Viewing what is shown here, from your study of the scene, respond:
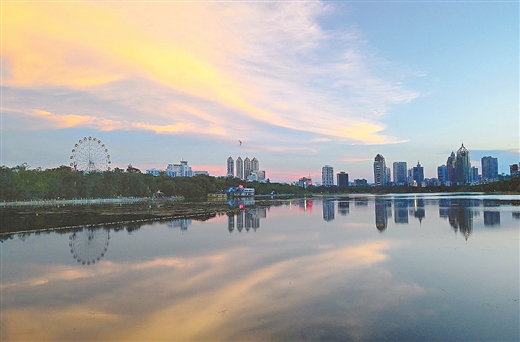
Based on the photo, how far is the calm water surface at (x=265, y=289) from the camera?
28.8ft

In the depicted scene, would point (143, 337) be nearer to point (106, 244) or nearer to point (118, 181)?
point (106, 244)

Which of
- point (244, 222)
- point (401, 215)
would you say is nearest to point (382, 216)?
point (401, 215)

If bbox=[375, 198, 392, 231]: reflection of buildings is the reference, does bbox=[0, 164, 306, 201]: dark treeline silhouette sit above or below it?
above

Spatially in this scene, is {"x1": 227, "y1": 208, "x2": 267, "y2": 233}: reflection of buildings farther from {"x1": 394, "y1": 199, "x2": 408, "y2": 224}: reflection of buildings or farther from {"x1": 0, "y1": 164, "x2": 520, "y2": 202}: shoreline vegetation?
{"x1": 0, "y1": 164, "x2": 520, "y2": 202}: shoreline vegetation

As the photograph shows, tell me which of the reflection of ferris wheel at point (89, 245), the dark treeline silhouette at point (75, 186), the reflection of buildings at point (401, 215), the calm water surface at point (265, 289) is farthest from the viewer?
the dark treeline silhouette at point (75, 186)

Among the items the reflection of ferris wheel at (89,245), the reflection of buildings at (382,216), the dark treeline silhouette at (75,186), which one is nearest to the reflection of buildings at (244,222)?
the reflection of ferris wheel at (89,245)

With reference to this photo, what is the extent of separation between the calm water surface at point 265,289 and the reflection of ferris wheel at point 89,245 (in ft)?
0.52

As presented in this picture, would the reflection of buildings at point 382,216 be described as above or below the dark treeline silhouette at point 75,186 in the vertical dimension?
below

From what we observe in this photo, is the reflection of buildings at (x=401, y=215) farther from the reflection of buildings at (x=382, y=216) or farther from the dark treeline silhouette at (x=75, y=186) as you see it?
the dark treeline silhouette at (x=75, y=186)

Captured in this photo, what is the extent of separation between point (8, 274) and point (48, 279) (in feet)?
7.43

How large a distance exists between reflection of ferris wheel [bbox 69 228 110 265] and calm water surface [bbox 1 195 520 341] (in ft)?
0.52

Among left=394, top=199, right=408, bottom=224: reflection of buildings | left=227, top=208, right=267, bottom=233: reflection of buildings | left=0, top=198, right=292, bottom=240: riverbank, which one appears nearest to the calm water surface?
left=227, top=208, right=267, bottom=233: reflection of buildings

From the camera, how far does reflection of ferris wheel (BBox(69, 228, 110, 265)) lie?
707 inches

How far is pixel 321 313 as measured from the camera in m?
9.70
